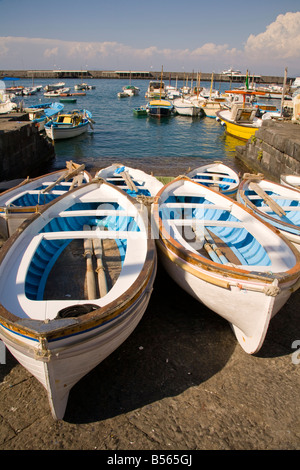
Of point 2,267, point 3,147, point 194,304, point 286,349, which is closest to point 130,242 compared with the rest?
point 194,304

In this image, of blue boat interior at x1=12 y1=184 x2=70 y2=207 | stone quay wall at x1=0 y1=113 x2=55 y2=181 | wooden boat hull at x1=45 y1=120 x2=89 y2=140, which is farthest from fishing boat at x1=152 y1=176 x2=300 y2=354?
wooden boat hull at x1=45 y1=120 x2=89 y2=140

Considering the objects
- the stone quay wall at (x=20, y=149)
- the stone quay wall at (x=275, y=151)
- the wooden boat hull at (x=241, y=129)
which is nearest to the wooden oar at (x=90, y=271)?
the stone quay wall at (x=20, y=149)

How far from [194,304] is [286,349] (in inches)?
74.4

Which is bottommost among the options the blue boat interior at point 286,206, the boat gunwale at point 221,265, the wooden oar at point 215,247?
the wooden oar at point 215,247

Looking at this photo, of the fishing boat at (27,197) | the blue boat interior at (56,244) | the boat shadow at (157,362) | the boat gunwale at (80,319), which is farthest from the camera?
the fishing boat at (27,197)

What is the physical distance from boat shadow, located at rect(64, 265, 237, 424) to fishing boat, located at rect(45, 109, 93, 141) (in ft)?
73.1

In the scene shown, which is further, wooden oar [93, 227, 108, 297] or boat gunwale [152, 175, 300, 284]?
wooden oar [93, 227, 108, 297]

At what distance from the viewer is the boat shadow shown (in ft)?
14.0

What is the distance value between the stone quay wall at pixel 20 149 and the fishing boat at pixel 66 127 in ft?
16.4

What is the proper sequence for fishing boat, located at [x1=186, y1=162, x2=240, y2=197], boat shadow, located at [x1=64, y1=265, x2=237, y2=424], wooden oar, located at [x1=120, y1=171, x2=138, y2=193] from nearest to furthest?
boat shadow, located at [x1=64, y1=265, x2=237, y2=424], wooden oar, located at [x1=120, y1=171, x2=138, y2=193], fishing boat, located at [x1=186, y1=162, x2=240, y2=197]

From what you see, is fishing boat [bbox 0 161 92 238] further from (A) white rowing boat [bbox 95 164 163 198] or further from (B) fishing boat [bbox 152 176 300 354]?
(B) fishing boat [bbox 152 176 300 354]

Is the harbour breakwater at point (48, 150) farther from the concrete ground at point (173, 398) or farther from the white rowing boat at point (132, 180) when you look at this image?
the concrete ground at point (173, 398)

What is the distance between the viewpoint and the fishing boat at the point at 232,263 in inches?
172

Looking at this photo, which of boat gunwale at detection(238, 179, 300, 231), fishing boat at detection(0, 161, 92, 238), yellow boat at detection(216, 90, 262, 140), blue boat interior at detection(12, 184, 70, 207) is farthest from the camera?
yellow boat at detection(216, 90, 262, 140)
